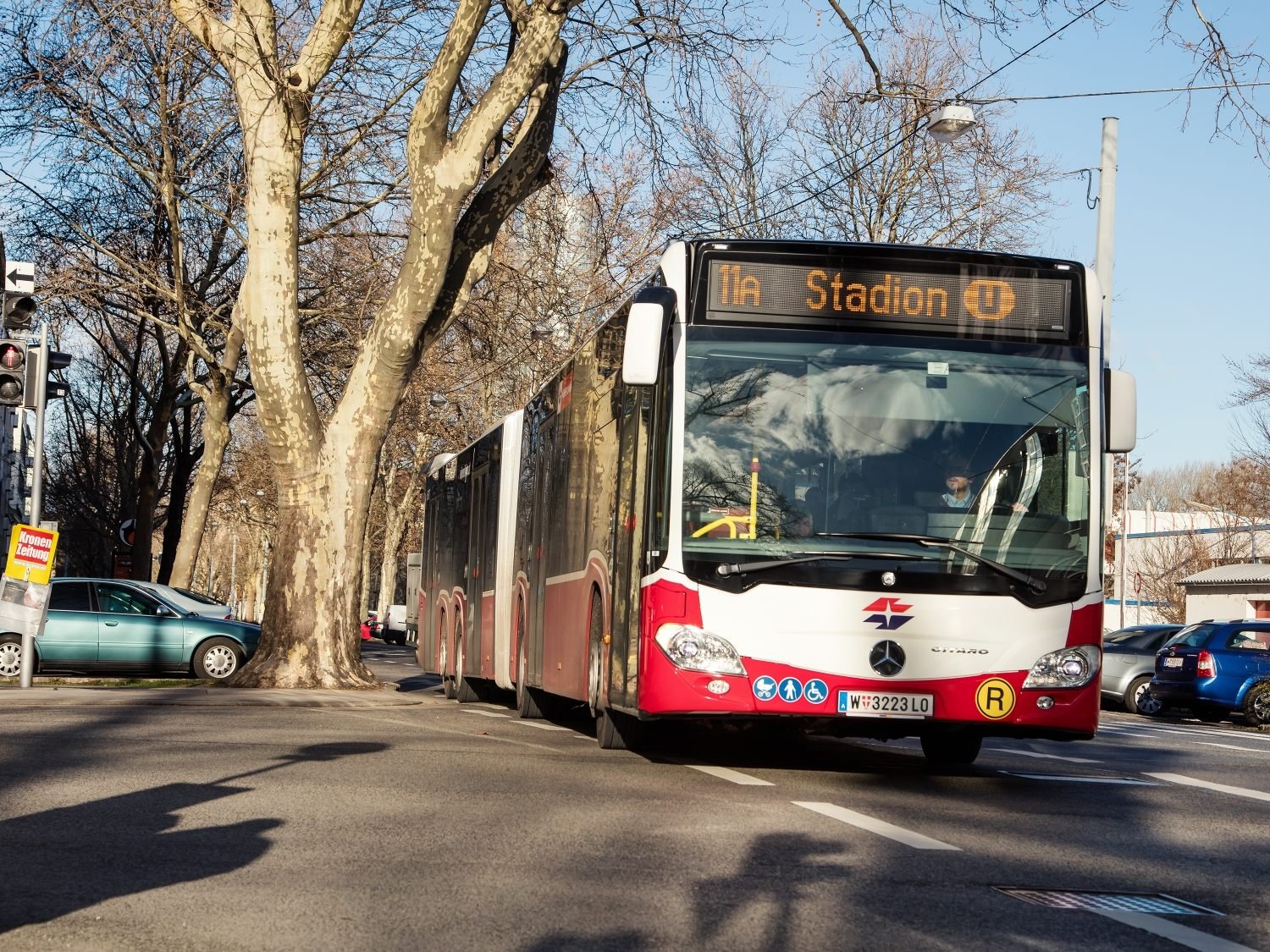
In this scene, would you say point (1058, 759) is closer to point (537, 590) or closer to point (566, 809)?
point (537, 590)

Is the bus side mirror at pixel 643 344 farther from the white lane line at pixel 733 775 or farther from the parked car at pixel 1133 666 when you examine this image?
the parked car at pixel 1133 666

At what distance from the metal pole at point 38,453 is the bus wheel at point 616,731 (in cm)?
812

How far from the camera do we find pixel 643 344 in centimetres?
1037

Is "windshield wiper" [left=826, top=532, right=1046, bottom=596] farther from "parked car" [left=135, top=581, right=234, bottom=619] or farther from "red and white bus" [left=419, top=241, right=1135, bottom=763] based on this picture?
"parked car" [left=135, top=581, right=234, bottom=619]

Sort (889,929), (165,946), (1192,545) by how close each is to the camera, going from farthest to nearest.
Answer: (1192,545) → (889,929) → (165,946)

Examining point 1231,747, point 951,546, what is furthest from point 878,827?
point 1231,747

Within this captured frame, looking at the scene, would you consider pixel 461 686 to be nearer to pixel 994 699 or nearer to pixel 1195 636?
pixel 1195 636

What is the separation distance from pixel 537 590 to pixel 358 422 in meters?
5.45

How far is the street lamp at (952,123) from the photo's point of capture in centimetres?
2378

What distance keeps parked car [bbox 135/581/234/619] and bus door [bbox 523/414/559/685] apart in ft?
35.2

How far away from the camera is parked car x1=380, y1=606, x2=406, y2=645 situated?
66.3 meters

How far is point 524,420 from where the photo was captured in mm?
17484

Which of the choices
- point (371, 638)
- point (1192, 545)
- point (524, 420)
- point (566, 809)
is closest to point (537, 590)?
point (524, 420)

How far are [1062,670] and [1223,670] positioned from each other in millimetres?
15268
